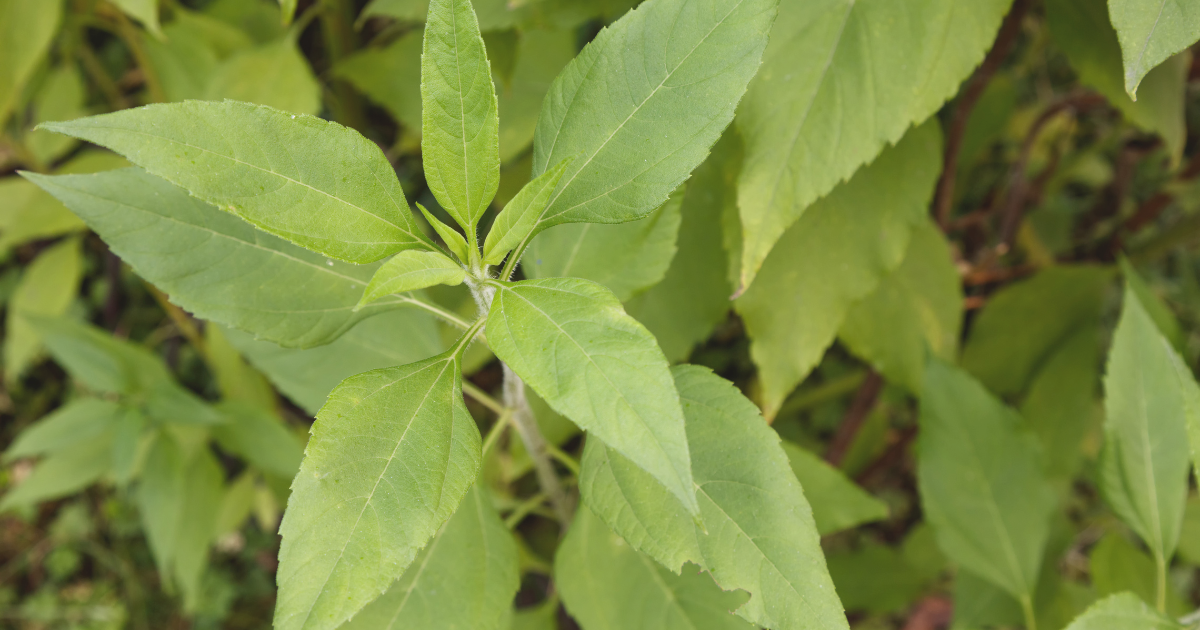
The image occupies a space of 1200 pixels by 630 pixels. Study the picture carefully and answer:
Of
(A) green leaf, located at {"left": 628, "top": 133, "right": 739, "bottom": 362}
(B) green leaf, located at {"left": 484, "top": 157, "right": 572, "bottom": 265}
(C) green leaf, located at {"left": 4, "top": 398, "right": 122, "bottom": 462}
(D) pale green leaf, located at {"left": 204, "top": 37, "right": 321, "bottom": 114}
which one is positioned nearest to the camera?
(B) green leaf, located at {"left": 484, "top": 157, "right": 572, "bottom": 265}

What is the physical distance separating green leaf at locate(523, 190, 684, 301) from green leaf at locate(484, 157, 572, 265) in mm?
159

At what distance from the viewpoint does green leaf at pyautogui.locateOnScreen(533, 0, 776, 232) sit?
574 mm

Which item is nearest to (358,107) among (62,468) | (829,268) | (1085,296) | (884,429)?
(62,468)

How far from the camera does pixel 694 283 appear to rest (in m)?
1.10

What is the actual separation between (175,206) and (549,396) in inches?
Answer: 20.2

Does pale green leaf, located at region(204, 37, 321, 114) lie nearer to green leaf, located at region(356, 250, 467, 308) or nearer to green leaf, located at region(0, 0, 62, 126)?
green leaf, located at region(0, 0, 62, 126)

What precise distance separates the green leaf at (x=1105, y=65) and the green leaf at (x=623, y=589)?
0.94 m

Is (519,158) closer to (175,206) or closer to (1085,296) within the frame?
(175,206)

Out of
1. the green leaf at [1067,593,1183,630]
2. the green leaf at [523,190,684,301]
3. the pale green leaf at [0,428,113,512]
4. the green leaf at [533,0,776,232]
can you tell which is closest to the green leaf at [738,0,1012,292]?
the green leaf at [523,190,684,301]

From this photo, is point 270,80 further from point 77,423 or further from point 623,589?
point 623,589

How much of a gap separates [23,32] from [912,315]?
180 centimetres

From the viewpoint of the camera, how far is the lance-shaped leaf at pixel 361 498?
542 millimetres

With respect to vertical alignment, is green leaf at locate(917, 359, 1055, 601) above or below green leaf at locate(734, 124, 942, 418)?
below

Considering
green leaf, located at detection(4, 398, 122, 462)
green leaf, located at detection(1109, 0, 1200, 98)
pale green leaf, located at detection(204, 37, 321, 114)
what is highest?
green leaf, located at detection(1109, 0, 1200, 98)
